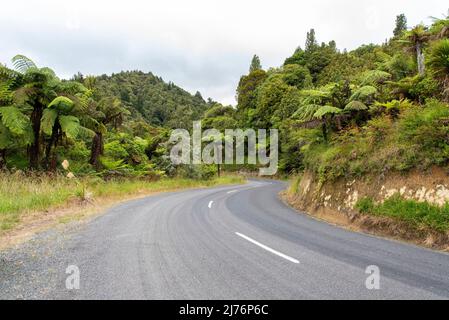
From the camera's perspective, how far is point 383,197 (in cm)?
981

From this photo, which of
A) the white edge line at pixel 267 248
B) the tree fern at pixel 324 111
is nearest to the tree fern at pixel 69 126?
the white edge line at pixel 267 248

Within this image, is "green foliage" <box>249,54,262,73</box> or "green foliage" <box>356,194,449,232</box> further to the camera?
"green foliage" <box>249,54,262,73</box>

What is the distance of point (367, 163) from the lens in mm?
11133

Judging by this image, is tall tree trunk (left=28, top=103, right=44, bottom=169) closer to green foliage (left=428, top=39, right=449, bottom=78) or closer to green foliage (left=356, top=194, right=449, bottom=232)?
green foliage (left=356, top=194, right=449, bottom=232)

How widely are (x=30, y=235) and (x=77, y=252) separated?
241 cm

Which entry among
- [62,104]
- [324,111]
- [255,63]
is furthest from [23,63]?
[255,63]

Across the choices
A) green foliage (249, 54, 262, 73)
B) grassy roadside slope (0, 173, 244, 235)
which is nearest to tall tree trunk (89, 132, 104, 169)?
grassy roadside slope (0, 173, 244, 235)

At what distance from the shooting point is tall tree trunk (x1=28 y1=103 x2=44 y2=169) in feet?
54.2

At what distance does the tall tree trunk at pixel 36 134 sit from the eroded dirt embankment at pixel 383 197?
1288 centimetres

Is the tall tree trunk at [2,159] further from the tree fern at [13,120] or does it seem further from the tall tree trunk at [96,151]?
the tall tree trunk at [96,151]

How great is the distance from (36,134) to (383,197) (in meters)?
15.2

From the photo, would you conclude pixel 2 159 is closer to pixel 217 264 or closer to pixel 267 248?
pixel 267 248

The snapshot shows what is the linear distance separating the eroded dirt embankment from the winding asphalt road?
70 cm

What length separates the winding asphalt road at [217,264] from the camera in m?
4.53
